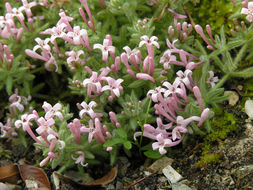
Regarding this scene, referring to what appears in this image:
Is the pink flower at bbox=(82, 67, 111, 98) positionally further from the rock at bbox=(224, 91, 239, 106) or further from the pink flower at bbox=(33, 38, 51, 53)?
the rock at bbox=(224, 91, 239, 106)

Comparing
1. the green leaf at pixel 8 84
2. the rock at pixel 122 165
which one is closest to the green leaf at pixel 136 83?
the rock at pixel 122 165

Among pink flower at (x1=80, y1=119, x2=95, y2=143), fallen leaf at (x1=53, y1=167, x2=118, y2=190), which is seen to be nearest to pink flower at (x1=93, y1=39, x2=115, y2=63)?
pink flower at (x1=80, y1=119, x2=95, y2=143)

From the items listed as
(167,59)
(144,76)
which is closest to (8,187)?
(144,76)

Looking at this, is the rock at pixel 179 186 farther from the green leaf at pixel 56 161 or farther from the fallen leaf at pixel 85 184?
the green leaf at pixel 56 161

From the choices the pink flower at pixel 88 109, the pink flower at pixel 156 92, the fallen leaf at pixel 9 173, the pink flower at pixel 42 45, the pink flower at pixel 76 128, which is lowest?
the fallen leaf at pixel 9 173

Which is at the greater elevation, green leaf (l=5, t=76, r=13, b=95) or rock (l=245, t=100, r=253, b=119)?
green leaf (l=5, t=76, r=13, b=95)

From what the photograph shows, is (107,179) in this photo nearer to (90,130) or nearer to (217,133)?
(90,130)

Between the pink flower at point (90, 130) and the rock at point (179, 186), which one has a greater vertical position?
the pink flower at point (90, 130)

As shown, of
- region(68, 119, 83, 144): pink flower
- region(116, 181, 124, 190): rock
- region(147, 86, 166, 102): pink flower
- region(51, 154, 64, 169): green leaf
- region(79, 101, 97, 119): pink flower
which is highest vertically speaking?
Result: region(147, 86, 166, 102): pink flower
